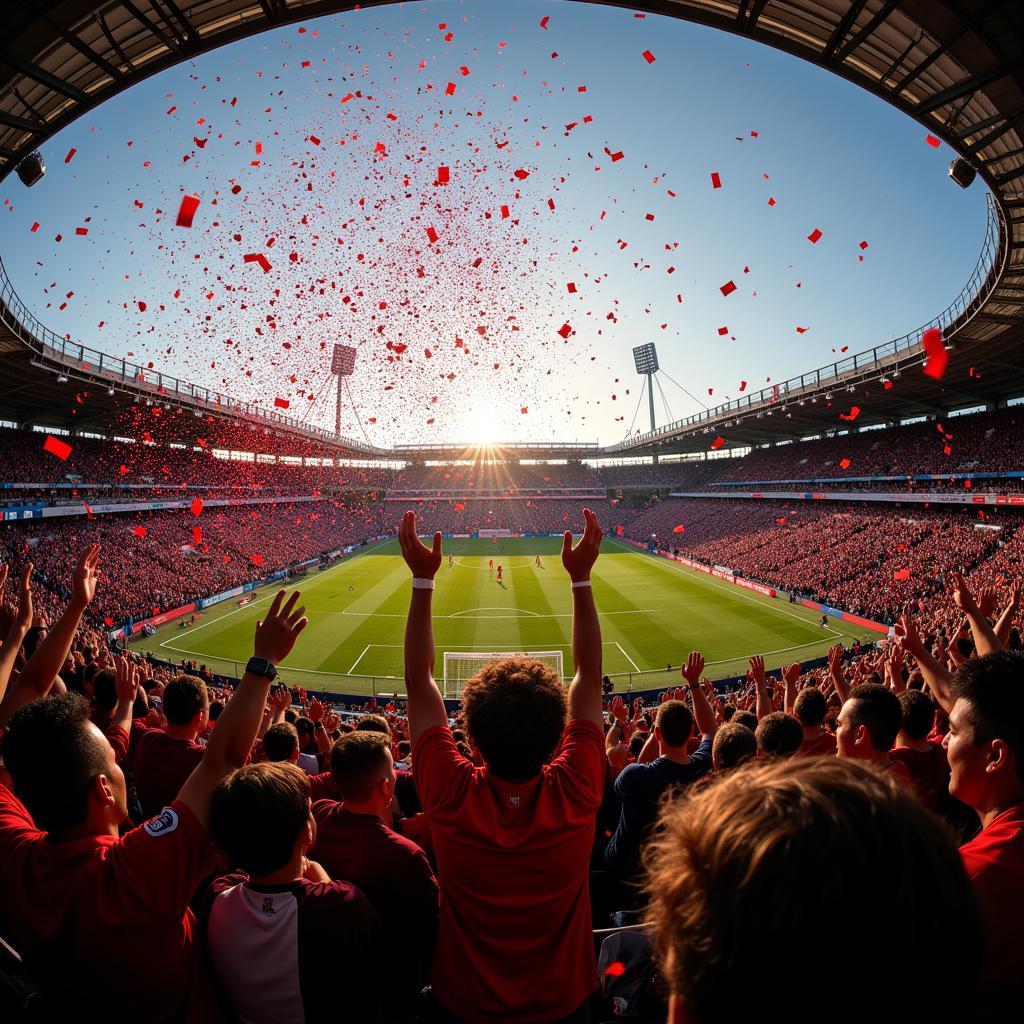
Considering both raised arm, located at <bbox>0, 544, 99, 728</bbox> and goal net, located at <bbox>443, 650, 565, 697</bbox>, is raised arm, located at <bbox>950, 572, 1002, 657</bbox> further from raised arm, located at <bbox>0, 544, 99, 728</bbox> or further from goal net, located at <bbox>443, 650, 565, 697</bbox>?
goal net, located at <bbox>443, 650, 565, 697</bbox>

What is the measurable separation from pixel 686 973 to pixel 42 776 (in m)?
2.38

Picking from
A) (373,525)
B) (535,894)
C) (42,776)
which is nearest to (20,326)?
(42,776)

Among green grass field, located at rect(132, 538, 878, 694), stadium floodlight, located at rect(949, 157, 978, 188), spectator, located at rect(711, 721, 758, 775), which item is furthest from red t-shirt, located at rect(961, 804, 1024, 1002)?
green grass field, located at rect(132, 538, 878, 694)

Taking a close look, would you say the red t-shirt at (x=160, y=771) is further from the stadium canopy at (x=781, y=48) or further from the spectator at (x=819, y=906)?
the stadium canopy at (x=781, y=48)

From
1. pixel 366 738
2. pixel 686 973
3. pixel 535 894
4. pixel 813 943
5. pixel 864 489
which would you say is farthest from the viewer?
pixel 864 489

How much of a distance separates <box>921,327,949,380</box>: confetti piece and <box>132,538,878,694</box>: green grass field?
14.6 metres

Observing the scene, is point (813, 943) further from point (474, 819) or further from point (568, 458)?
point (568, 458)

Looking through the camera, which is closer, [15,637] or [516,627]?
[15,637]

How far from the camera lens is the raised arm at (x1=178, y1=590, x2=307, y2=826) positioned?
2.17 meters

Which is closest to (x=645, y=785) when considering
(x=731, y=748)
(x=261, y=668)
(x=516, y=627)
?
(x=731, y=748)

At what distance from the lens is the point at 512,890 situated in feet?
6.30

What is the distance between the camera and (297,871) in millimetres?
2082

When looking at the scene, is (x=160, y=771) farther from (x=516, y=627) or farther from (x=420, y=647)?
(x=516, y=627)

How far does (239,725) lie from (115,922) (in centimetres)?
74
